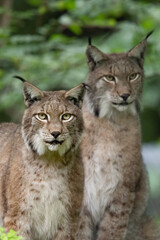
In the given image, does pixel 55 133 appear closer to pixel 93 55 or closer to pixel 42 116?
pixel 42 116

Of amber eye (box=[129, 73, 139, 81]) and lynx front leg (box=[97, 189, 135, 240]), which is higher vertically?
amber eye (box=[129, 73, 139, 81])

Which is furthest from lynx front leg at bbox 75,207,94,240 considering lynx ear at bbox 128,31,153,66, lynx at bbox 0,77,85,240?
lynx ear at bbox 128,31,153,66

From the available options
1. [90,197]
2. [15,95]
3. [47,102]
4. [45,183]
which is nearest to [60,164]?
[45,183]

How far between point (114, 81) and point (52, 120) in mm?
1688

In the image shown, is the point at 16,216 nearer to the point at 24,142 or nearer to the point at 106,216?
the point at 24,142

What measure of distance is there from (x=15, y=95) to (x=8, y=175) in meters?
4.46

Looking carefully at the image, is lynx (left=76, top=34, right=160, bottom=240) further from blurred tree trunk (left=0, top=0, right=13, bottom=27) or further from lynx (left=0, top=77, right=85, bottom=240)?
blurred tree trunk (left=0, top=0, right=13, bottom=27)

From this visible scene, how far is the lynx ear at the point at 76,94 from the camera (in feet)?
21.3

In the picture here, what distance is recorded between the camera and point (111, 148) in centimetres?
780

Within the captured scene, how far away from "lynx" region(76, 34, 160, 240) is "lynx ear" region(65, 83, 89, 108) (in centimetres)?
111

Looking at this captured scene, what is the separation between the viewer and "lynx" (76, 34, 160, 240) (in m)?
7.72

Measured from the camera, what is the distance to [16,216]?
6293mm

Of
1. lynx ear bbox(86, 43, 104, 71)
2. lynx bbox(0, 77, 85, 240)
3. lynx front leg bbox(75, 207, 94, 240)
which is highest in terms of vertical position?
lynx ear bbox(86, 43, 104, 71)

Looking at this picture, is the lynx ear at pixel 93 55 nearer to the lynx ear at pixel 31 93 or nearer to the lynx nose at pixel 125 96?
the lynx nose at pixel 125 96
